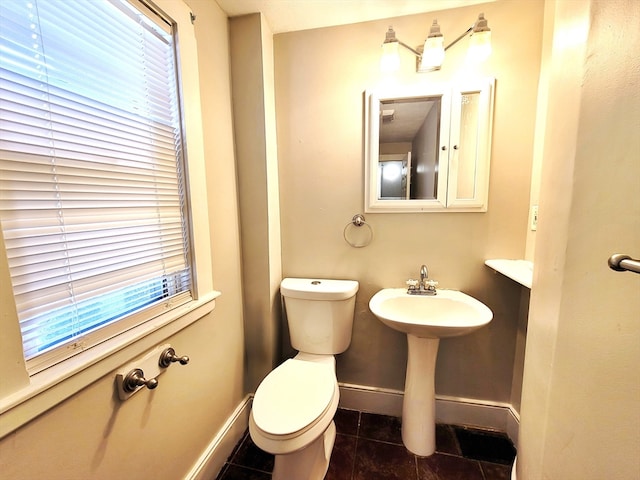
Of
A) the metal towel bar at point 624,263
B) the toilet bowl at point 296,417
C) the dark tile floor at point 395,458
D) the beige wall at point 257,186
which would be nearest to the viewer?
the metal towel bar at point 624,263

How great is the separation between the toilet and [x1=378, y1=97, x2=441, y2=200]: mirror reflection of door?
615mm

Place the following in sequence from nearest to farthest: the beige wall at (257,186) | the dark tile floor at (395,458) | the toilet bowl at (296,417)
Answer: the toilet bowl at (296,417), the dark tile floor at (395,458), the beige wall at (257,186)

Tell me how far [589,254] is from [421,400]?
3.39 feet

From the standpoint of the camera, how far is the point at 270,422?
942mm

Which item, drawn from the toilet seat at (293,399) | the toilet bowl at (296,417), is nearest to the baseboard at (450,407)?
the toilet bowl at (296,417)

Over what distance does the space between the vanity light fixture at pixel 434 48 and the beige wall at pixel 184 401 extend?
0.80 m

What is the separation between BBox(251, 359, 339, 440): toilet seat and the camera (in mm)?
929

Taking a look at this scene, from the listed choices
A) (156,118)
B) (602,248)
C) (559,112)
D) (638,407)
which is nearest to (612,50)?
(559,112)

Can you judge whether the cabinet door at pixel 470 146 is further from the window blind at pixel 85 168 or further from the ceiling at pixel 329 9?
the window blind at pixel 85 168

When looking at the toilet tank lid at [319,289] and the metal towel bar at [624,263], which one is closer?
the metal towel bar at [624,263]

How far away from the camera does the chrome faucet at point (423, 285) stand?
4.44 ft

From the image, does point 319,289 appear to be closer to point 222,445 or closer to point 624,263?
point 222,445

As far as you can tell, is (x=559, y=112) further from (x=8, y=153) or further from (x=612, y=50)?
(x=8, y=153)

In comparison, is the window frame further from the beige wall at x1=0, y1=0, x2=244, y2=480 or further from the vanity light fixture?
the vanity light fixture
